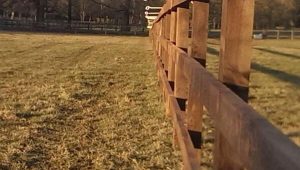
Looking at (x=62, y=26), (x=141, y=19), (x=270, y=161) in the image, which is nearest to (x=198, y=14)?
(x=270, y=161)

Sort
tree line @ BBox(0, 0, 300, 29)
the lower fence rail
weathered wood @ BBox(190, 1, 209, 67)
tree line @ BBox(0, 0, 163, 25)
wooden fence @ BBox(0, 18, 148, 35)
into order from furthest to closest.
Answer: tree line @ BBox(0, 0, 163, 25)
tree line @ BBox(0, 0, 300, 29)
wooden fence @ BBox(0, 18, 148, 35)
weathered wood @ BBox(190, 1, 209, 67)
the lower fence rail

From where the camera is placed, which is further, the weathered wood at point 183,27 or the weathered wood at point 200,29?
the weathered wood at point 183,27

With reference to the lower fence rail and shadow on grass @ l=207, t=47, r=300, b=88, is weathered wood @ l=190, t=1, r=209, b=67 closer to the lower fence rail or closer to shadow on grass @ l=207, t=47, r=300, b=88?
shadow on grass @ l=207, t=47, r=300, b=88

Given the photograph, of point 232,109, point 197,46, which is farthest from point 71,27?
point 232,109

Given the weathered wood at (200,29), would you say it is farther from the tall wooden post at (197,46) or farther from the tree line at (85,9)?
the tree line at (85,9)

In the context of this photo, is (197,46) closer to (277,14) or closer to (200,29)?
(200,29)

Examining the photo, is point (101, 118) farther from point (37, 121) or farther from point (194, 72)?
point (194, 72)

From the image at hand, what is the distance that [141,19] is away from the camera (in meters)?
66.4

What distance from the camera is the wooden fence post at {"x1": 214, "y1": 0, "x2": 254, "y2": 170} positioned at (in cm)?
239

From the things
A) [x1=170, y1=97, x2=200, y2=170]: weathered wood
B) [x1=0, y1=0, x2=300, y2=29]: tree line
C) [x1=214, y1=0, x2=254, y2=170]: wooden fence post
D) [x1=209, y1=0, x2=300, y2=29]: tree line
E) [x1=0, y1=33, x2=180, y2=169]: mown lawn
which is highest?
[x1=0, y1=0, x2=300, y2=29]: tree line

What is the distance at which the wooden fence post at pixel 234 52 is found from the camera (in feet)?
7.86

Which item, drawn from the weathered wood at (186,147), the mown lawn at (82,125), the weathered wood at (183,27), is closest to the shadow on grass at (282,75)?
the weathered wood at (186,147)

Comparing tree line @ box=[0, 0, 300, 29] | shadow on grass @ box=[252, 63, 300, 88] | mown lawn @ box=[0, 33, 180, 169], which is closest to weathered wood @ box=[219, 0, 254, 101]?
shadow on grass @ box=[252, 63, 300, 88]

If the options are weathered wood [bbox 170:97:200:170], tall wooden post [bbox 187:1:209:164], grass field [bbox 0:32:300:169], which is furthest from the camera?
grass field [bbox 0:32:300:169]
